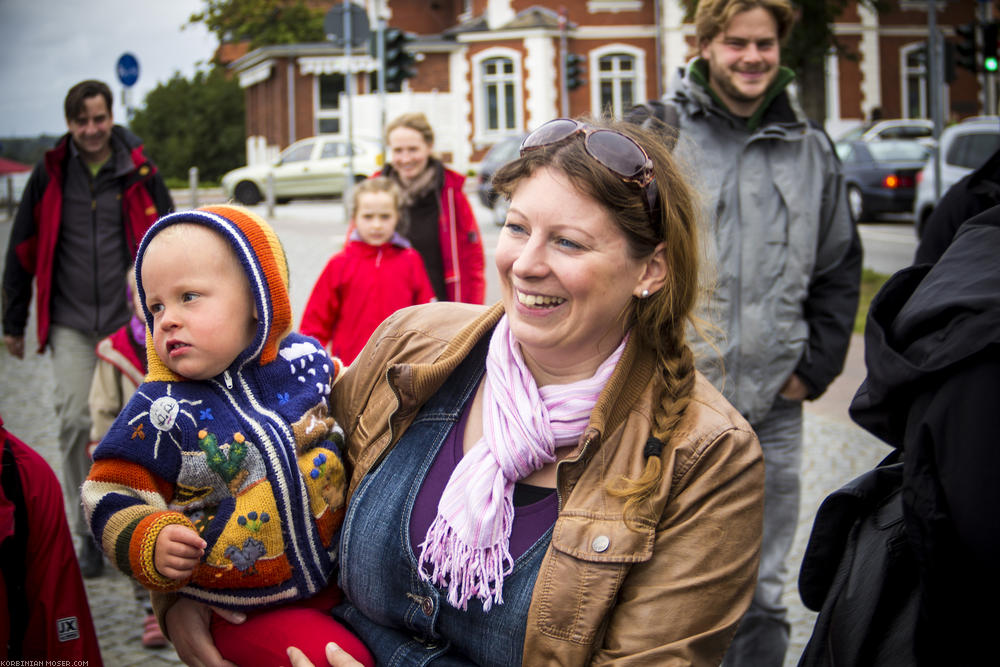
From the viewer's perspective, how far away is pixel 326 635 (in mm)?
2084

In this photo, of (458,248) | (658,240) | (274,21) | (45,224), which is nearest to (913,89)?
(274,21)

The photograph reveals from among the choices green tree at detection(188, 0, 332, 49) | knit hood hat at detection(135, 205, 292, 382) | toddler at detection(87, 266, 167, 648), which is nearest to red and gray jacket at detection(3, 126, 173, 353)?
toddler at detection(87, 266, 167, 648)

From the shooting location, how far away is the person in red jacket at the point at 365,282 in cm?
505

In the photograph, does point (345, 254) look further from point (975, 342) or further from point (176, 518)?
point (975, 342)

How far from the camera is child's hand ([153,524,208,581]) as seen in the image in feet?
6.25

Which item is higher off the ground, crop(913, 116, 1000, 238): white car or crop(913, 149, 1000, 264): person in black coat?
crop(913, 116, 1000, 238): white car

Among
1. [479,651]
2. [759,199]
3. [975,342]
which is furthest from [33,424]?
[975,342]

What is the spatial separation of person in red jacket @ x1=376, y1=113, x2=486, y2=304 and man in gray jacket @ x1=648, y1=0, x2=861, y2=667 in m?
2.43

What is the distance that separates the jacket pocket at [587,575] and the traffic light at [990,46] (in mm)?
15324

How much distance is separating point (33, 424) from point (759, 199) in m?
5.92

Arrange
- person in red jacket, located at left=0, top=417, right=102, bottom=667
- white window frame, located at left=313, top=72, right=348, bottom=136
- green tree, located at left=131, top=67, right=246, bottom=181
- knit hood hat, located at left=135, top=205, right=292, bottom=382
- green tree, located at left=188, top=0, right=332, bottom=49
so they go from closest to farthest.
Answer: knit hood hat, located at left=135, top=205, right=292, bottom=382 → person in red jacket, located at left=0, top=417, right=102, bottom=667 → white window frame, located at left=313, top=72, right=348, bottom=136 → green tree, located at left=131, top=67, right=246, bottom=181 → green tree, located at left=188, top=0, right=332, bottom=49

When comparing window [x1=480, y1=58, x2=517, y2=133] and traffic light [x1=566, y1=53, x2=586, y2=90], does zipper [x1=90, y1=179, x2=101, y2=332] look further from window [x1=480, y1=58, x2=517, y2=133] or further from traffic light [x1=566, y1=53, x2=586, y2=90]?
window [x1=480, y1=58, x2=517, y2=133]

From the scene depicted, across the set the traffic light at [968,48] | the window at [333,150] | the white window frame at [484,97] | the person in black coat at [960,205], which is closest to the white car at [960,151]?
the traffic light at [968,48]

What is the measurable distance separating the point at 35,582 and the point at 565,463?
134 cm
